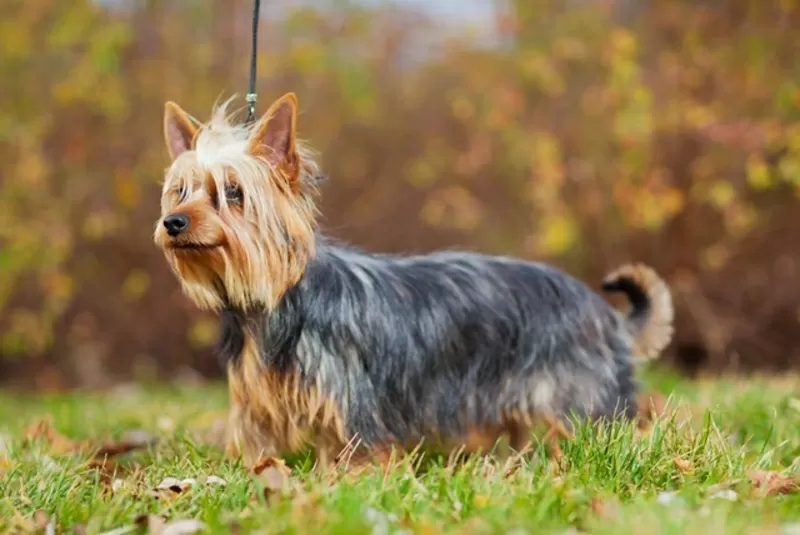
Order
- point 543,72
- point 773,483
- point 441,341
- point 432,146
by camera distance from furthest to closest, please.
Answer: point 432,146, point 543,72, point 441,341, point 773,483

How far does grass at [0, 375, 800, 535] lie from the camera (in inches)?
108

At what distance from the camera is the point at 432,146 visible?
9398 millimetres

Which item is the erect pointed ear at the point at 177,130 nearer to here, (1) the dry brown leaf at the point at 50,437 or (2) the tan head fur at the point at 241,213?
(2) the tan head fur at the point at 241,213

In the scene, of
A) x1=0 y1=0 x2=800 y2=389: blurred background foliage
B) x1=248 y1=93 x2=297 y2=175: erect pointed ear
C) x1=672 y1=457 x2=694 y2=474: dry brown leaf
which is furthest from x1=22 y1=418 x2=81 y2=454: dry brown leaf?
x1=0 y1=0 x2=800 y2=389: blurred background foliage

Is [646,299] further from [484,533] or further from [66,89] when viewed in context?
[66,89]

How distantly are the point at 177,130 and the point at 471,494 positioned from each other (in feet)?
6.40

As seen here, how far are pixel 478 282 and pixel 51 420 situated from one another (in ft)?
9.12

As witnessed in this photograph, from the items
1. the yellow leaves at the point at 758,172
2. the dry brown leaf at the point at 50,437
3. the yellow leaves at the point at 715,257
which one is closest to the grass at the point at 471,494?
the dry brown leaf at the point at 50,437

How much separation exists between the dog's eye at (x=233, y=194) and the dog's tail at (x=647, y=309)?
200 cm

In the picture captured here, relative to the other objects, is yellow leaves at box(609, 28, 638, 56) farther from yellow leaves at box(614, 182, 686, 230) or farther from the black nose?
the black nose

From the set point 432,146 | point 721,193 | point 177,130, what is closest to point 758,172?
point 721,193

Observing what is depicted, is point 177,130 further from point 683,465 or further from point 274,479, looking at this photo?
point 683,465

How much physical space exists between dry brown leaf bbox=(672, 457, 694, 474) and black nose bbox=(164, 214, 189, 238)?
192cm

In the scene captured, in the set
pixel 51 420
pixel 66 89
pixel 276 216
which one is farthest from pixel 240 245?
pixel 66 89
